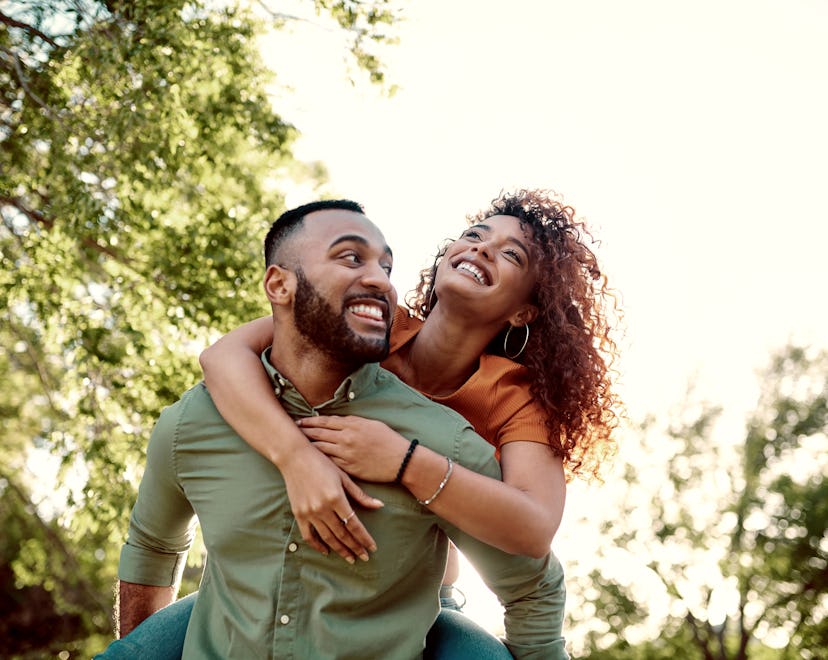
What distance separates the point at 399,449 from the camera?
236 cm

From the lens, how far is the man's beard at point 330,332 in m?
2.43

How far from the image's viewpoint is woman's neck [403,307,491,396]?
344 cm

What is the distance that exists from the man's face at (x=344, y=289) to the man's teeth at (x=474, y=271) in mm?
801

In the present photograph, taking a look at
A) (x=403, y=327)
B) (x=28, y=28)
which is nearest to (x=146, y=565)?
(x=403, y=327)

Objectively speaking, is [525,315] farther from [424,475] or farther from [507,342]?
[424,475]

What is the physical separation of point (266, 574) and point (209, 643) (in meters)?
0.34

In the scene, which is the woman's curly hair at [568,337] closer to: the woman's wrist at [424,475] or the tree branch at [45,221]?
the woman's wrist at [424,475]

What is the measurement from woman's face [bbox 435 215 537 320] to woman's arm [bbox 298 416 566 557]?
1.08m

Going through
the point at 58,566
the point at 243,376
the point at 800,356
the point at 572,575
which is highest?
the point at 243,376

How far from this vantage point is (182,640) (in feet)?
8.80

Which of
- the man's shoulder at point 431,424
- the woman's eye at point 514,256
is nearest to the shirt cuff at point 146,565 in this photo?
the man's shoulder at point 431,424

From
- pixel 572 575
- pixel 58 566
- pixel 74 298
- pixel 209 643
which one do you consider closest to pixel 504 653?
pixel 209 643

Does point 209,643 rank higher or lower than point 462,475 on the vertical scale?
lower

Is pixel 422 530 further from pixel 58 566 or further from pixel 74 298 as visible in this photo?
pixel 58 566
